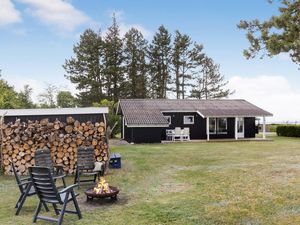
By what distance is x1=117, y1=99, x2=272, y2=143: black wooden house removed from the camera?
80.4ft

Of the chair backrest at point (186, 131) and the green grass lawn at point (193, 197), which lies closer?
the green grass lawn at point (193, 197)

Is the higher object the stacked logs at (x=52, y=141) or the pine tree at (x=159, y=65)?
the pine tree at (x=159, y=65)

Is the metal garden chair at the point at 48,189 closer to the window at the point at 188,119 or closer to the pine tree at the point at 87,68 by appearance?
the window at the point at 188,119

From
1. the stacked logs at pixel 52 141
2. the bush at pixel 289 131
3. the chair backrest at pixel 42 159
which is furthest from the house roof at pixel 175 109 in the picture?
the chair backrest at pixel 42 159

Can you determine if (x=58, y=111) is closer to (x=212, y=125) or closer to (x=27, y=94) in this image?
(x=212, y=125)

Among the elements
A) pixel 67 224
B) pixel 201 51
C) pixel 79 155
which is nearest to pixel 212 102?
pixel 201 51

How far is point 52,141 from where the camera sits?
37.3 feet

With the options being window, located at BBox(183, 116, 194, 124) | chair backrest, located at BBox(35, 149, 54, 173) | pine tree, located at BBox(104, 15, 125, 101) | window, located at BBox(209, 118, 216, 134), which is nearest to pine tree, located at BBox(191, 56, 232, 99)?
pine tree, located at BBox(104, 15, 125, 101)

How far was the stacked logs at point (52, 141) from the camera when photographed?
37.0 feet

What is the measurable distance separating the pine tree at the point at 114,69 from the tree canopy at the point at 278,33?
34.0 m

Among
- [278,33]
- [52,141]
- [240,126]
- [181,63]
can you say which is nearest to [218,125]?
[240,126]

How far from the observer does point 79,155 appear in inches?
388

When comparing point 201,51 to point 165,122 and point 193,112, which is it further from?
point 165,122

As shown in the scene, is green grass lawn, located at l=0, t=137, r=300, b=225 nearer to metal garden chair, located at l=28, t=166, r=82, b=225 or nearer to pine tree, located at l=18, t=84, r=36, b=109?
metal garden chair, located at l=28, t=166, r=82, b=225
